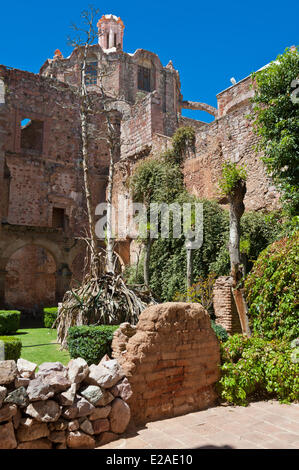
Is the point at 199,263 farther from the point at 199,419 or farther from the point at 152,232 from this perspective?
the point at 199,419

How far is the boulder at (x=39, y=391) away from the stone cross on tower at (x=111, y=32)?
1320 inches

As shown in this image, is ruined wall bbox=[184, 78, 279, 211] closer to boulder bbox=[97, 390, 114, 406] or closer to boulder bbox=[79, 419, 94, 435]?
boulder bbox=[97, 390, 114, 406]

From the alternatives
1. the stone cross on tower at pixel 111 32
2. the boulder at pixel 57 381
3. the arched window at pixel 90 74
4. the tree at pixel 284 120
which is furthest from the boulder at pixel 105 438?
the stone cross on tower at pixel 111 32

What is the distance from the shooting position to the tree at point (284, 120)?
29.0 feet

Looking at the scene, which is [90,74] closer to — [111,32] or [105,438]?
[105,438]

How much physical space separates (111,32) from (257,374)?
34.0 meters

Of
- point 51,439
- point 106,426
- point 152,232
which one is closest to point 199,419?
point 106,426

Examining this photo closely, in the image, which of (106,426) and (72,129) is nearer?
(106,426)

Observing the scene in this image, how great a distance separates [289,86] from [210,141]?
196 inches

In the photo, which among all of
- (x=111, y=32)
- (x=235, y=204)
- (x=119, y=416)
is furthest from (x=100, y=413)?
(x=111, y=32)

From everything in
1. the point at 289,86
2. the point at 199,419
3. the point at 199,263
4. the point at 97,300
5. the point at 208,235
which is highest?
the point at 289,86

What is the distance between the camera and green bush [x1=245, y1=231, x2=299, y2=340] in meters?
6.32

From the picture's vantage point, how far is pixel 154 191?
49.4ft

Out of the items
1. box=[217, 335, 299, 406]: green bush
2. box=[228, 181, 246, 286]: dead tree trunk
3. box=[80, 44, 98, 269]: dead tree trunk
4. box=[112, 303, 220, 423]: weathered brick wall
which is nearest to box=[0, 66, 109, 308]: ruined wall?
box=[80, 44, 98, 269]: dead tree trunk
